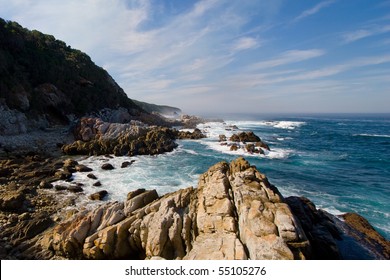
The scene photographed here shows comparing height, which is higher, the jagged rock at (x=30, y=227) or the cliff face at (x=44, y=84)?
the cliff face at (x=44, y=84)

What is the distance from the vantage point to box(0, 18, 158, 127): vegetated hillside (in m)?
33.4

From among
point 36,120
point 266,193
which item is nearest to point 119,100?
point 36,120

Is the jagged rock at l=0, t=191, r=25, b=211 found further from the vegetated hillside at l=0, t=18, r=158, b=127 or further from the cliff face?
the vegetated hillside at l=0, t=18, r=158, b=127

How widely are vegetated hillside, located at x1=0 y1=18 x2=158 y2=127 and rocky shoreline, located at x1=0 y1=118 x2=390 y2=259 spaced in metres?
25.8

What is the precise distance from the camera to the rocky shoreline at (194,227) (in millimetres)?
7340

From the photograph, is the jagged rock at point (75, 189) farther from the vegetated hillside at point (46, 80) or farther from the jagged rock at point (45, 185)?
the vegetated hillside at point (46, 80)

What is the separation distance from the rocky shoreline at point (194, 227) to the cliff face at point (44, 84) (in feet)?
75.4

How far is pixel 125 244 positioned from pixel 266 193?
6645mm

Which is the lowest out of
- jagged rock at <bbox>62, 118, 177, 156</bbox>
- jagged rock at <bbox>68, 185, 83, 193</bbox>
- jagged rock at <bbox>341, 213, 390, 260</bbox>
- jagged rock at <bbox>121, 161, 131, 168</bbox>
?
jagged rock at <bbox>341, 213, 390, 260</bbox>

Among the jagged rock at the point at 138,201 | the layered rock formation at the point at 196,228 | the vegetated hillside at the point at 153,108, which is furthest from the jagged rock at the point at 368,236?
the vegetated hillside at the point at 153,108

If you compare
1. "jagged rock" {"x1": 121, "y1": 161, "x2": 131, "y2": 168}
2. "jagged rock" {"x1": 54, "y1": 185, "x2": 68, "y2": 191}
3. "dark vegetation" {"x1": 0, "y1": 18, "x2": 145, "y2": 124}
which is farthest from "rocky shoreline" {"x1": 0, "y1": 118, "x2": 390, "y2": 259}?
"dark vegetation" {"x1": 0, "y1": 18, "x2": 145, "y2": 124}

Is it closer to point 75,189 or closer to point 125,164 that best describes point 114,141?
point 125,164

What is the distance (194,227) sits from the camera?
29.2ft

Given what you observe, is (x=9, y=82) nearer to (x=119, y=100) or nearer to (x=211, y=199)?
(x=119, y=100)
